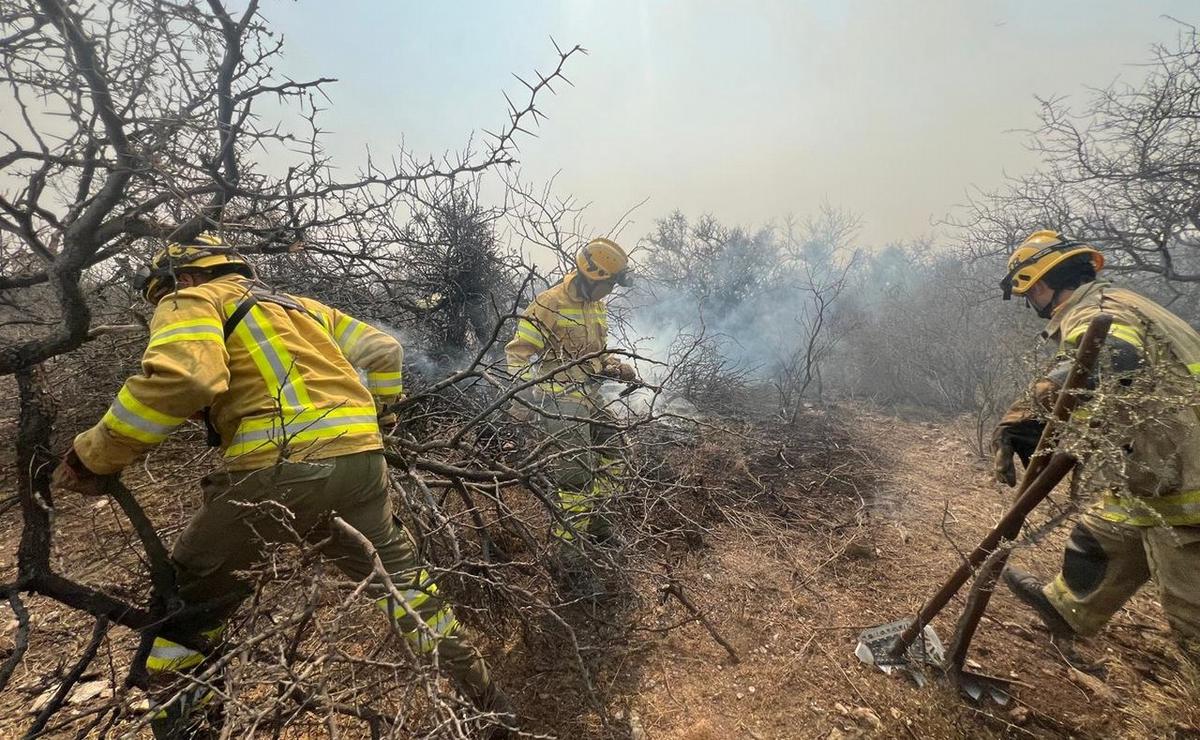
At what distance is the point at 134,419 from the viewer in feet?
4.97

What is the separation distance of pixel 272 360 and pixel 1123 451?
304 cm

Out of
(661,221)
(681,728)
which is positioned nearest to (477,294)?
(681,728)

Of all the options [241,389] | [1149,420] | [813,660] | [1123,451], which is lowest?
[813,660]

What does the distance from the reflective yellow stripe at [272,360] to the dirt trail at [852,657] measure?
2125 mm

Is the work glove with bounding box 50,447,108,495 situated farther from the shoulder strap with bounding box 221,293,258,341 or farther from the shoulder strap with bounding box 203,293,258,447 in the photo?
the shoulder strap with bounding box 221,293,258,341

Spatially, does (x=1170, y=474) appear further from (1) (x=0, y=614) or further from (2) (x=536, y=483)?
(1) (x=0, y=614)

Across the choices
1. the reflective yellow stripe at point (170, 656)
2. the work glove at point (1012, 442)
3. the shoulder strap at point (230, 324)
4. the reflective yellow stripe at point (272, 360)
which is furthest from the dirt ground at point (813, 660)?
the reflective yellow stripe at point (272, 360)

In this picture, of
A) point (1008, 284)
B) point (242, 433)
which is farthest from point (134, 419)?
point (1008, 284)

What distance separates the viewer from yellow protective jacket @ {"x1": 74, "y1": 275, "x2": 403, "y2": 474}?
4.98ft

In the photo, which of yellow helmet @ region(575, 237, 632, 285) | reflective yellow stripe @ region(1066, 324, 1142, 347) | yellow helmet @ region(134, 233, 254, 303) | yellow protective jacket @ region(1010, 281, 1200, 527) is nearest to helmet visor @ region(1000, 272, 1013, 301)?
yellow protective jacket @ region(1010, 281, 1200, 527)

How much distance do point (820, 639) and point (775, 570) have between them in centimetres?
73

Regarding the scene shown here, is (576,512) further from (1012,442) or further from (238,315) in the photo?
(1012,442)

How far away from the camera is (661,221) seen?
12.9 meters

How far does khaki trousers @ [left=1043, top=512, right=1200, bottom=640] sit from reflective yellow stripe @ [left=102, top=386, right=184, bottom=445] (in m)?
3.65
